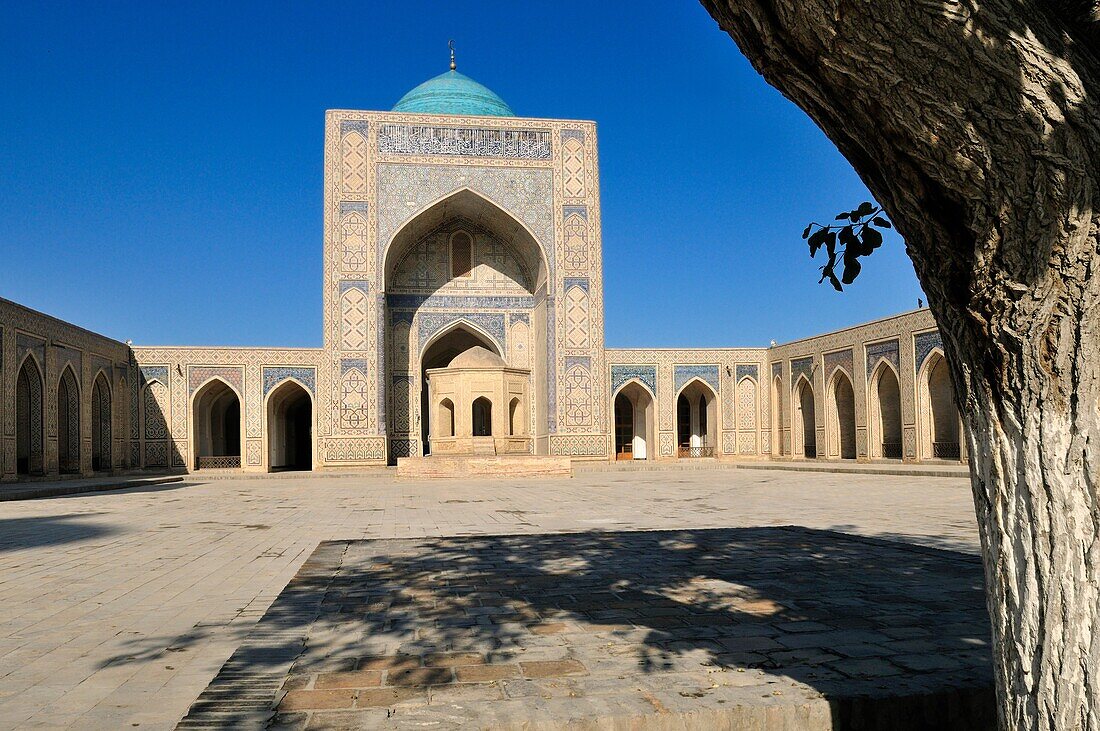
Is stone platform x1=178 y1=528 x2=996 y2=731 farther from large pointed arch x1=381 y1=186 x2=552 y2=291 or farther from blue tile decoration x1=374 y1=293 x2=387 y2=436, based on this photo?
large pointed arch x1=381 y1=186 x2=552 y2=291

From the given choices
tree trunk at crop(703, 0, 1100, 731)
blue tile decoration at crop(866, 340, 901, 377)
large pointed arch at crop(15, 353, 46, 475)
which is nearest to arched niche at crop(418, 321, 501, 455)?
large pointed arch at crop(15, 353, 46, 475)

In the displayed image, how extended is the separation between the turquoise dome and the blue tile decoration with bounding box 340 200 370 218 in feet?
13.3

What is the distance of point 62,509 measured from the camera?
34.6 feet

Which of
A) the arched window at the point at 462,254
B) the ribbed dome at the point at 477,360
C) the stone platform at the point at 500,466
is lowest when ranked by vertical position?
the stone platform at the point at 500,466

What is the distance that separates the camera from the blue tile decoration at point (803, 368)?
22.6 metres

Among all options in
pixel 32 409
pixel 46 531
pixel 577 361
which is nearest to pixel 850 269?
pixel 46 531

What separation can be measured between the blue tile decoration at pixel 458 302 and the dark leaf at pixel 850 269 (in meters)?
20.5

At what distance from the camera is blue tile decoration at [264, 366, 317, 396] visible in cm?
2192

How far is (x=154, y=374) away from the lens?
2150cm

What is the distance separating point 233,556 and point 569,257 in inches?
623

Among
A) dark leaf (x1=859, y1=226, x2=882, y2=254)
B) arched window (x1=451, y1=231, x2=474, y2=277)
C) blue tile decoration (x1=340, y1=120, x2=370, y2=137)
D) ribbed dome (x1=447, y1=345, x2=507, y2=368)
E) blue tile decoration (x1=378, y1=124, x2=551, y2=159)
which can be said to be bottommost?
dark leaf (x1=859, y1=226, x2=882, y2=254)

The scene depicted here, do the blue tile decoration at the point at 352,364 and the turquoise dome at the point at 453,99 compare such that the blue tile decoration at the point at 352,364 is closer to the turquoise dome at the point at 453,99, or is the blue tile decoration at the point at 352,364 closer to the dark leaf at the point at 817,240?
the turquoise dome at the point at 453,99

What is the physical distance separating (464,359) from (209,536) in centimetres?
1208

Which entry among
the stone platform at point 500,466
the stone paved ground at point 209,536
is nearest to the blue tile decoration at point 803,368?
the stone paved ground at point 209,536
